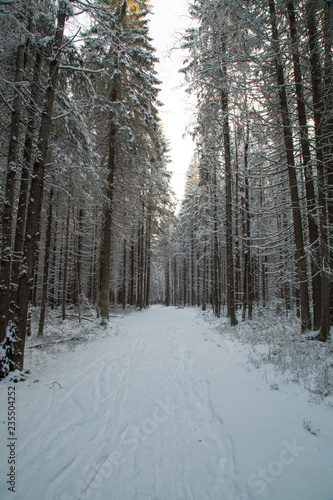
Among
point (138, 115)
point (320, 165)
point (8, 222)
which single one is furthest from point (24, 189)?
point (320, 165)

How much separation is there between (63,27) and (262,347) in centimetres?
1003

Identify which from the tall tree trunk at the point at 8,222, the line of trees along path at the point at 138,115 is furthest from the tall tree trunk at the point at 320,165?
the tall tree trunk at the point at 8,222

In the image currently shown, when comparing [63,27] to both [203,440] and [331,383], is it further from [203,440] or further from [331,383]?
[331,383]

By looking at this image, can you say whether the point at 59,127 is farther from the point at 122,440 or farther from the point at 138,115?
the point at 122,440

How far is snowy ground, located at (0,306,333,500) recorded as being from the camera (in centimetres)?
224

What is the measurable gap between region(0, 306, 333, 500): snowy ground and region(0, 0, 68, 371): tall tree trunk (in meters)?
0.72

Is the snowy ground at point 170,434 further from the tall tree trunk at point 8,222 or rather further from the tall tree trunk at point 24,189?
the tall tree trunk at point 24,189

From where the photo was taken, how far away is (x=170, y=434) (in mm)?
3152

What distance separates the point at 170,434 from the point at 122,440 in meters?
0.71

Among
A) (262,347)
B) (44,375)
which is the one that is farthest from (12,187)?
(262,347)

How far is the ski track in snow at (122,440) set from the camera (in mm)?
2266

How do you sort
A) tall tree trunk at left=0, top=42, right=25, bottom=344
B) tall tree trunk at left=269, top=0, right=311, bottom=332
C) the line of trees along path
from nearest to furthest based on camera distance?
1. tall tree trunk at left=0, top=42, right=25, bottom=344
2. the line of trees along path
3. tall tree trunk at left=269, top=0, right=311, bottom=332

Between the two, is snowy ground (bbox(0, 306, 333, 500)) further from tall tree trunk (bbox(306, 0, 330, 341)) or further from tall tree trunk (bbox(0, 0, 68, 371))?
tall tree trunk (bbox(306, 0, 330, 341))


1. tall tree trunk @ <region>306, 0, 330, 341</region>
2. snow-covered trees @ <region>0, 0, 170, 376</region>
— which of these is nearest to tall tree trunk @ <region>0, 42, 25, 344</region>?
snow-covered trees @ <region>0, 0, 170, 376</region>
